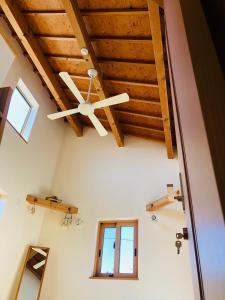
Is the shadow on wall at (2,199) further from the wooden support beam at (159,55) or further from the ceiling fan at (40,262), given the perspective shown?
the wooden support beam at (159,55)

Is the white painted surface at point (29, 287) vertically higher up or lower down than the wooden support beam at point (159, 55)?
lower down

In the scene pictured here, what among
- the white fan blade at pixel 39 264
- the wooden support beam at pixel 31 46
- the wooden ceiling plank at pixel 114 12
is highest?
the wooden support beam at pixel 31 46

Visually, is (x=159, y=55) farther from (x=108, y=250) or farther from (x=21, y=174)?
(x=108, y=250)

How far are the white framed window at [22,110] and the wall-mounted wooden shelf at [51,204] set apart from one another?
124 cm

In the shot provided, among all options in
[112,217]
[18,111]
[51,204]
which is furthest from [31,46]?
[112,217]

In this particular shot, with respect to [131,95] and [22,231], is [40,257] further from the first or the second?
[131,95]

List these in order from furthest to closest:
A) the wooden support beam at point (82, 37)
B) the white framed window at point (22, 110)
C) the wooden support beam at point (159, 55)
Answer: the white framed window at point (22, 110), the wooden support beam at point (82, 37), the wooden support beam at point (159, 55)

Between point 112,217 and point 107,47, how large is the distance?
3.27 m

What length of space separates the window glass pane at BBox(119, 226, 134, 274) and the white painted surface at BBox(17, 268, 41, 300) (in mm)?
1624

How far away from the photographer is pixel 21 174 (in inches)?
188

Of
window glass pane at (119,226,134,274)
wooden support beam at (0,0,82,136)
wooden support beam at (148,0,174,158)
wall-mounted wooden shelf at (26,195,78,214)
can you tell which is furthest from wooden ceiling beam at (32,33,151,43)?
window glass pane at (119,226,134,274)

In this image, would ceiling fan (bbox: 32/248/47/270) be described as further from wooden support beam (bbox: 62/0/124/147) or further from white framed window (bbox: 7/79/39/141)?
wooden support beam (bbox: 62/0/124/147)

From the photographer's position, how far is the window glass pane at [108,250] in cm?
453

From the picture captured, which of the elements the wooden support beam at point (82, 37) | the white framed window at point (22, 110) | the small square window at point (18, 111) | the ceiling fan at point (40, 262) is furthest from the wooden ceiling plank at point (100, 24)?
the ceiling fan at point (40, 262)
